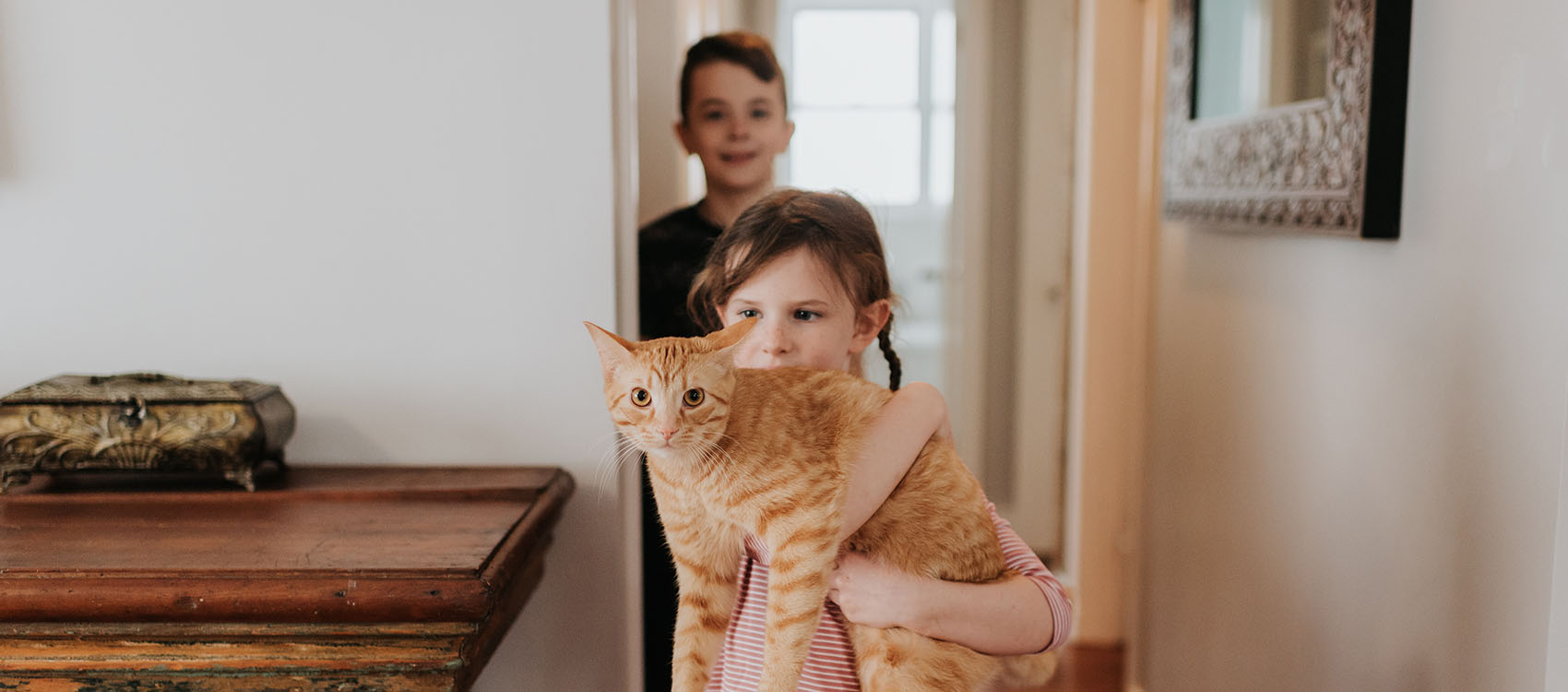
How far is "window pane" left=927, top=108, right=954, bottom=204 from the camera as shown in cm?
354

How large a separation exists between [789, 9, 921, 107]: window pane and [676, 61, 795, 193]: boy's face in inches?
73.4

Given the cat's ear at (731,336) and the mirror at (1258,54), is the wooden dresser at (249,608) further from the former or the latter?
the mirror at (1258,54)

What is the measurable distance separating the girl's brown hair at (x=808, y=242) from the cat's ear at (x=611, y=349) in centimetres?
25

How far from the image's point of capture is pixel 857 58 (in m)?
3.66

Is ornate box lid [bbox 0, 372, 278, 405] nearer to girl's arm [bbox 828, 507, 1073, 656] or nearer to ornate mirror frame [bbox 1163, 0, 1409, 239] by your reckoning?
girl's arm [bbox 828, 507, 1073, 656]

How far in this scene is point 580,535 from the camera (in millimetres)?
1347

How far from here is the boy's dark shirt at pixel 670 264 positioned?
66.8 inches

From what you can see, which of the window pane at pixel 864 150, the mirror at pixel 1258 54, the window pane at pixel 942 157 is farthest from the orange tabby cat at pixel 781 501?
the window pane at pixel 864 150

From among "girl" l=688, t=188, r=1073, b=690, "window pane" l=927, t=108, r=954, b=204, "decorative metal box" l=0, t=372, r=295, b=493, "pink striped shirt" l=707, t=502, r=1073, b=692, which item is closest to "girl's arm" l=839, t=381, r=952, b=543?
"girl" l=688, t=188, r=1073, b=690

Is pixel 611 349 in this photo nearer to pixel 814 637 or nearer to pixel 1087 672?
pixel 814 637

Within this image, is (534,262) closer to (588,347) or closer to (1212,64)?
(588,347)

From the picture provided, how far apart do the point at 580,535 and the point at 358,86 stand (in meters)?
0.61

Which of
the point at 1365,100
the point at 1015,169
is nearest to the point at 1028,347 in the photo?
the point at 1015,169

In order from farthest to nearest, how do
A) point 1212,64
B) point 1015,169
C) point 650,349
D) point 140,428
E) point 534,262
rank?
point 1015,169 → point 1212,64 → point 534,262 → point 140,428 → point 650,349
